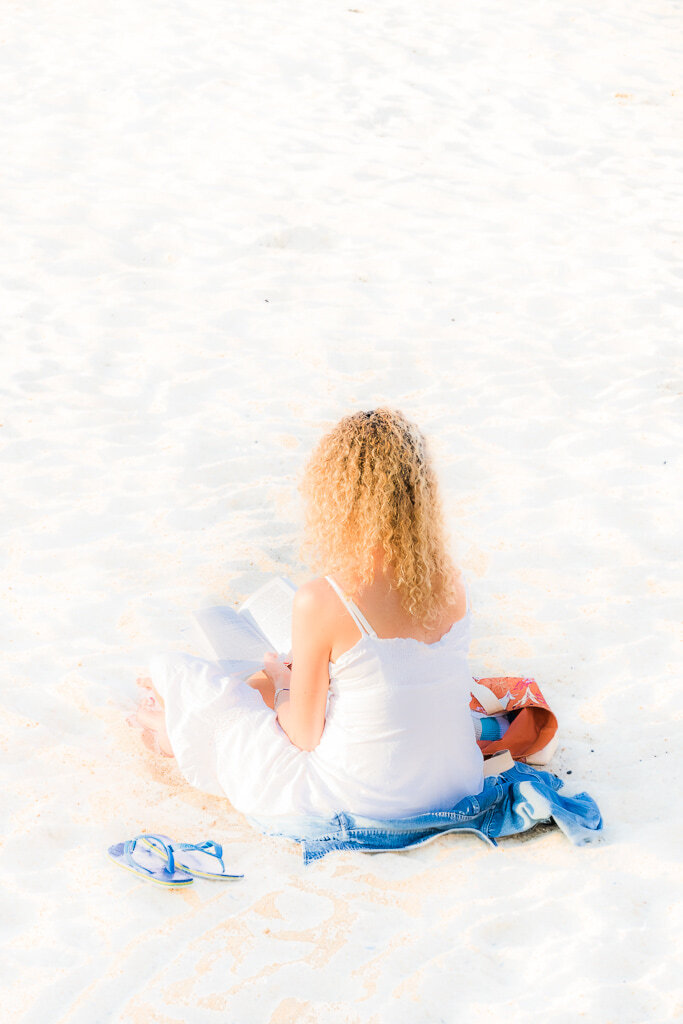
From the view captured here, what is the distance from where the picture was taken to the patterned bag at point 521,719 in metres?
2.94

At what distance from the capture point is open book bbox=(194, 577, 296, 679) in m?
3.05

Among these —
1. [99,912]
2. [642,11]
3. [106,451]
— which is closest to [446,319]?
[106,451]

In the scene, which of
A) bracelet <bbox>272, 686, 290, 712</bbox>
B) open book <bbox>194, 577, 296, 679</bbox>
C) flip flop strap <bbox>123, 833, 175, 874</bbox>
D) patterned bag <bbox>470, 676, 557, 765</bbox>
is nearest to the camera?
flip flop strap <bbox>123, 833, 175, 874</bbox>

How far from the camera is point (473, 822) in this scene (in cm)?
266

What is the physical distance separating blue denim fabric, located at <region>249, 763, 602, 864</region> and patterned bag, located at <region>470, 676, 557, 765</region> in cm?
15

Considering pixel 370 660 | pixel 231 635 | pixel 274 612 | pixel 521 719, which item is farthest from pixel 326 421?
pixel 370 660

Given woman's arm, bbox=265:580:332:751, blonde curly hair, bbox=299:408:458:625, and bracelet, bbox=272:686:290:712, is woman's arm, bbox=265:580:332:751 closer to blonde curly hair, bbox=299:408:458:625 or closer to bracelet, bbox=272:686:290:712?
blonde curly hair, bbox=299:408:458:625

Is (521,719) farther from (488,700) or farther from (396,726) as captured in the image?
(396,726)

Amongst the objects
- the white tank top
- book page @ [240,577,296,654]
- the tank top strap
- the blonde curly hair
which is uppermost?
the blonde curly hair

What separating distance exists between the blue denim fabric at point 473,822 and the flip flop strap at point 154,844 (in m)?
0.24

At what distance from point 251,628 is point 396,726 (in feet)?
2.82

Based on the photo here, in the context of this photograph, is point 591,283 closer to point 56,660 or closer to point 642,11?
point 56,660

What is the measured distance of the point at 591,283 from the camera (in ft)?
18.5

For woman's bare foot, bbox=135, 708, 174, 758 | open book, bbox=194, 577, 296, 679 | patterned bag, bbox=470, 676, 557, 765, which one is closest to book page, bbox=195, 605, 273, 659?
open book, bbox=194, 577, 296, 679
